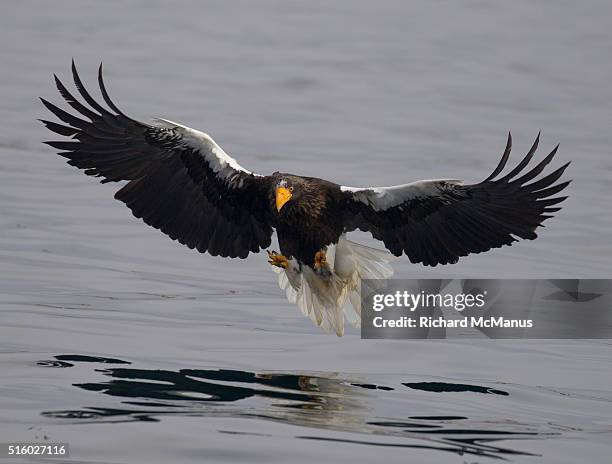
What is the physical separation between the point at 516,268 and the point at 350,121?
4855 mm

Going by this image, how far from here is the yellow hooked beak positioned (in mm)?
8125

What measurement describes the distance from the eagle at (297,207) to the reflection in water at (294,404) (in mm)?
Answer: 1027

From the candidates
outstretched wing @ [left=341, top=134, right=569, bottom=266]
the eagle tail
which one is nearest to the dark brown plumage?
outstretched wing @ [left=341, top=134, right=569, bottom=266]

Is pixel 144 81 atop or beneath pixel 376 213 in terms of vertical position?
atop

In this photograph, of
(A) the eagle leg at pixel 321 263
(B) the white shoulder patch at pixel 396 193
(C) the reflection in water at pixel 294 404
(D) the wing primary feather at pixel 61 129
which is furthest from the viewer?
(A) the eagle leg at pixel 321 263

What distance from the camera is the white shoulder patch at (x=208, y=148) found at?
8.31 meters

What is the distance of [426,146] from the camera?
13672mm

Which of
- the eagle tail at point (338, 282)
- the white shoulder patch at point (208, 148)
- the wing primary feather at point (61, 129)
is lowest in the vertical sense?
the eagle tail at point (338, 282)

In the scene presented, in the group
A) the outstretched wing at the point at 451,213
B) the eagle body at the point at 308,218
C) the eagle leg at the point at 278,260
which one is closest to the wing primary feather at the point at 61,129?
the eagle body at the point at 308,218

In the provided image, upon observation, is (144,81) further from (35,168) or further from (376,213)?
(376,213)

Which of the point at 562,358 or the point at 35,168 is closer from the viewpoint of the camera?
the point at 562,358

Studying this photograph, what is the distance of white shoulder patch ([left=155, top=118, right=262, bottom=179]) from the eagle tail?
25.2 inches

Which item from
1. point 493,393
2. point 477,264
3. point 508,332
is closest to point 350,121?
point 477,264

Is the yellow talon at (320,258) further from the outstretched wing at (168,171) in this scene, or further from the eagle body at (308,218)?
the outstretched wing at (168,171)
